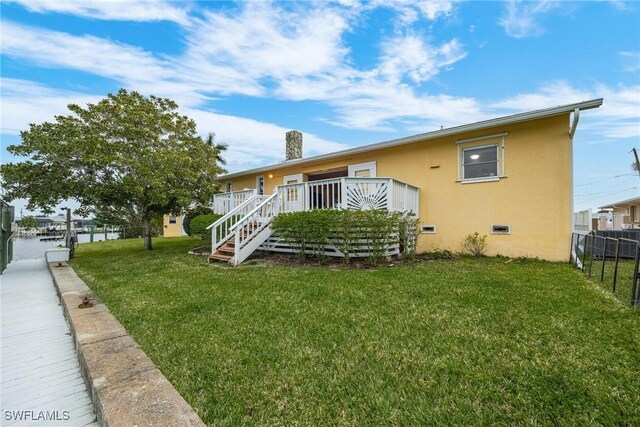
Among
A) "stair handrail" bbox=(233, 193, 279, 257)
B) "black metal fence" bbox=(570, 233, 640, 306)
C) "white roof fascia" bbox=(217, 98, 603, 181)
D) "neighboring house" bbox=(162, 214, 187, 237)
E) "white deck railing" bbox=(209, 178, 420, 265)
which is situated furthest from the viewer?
"neighboring house" bbox=(162, 214, 187, 237)

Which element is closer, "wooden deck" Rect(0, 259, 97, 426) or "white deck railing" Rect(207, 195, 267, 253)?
"wooden deck" Rect(0, 259, 97, 426)

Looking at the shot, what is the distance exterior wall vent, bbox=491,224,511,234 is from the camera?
742cm

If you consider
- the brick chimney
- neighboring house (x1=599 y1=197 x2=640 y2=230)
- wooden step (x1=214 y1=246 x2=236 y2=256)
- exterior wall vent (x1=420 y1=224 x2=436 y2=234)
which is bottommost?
wooden step (x1=214 y1=246 x2=236 y2=256)

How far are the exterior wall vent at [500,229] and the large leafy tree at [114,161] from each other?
9811 mm

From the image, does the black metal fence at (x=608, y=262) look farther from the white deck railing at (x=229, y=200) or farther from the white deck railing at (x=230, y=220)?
the white deck railing at (x=229, y=200)

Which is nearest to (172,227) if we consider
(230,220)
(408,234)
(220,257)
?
(230,220)

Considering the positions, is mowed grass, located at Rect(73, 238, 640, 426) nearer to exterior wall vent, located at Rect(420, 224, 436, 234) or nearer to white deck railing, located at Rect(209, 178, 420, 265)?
white deck railing, located at Rect(209, 178, 420, 265)

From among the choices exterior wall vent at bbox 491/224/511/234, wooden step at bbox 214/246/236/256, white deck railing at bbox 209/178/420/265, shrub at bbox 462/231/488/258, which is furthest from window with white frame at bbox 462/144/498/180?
wooden step at bbox 214/246/236/256

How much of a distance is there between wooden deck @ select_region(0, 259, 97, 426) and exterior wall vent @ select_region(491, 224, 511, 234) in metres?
8.46

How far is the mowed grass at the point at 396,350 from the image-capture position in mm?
1794

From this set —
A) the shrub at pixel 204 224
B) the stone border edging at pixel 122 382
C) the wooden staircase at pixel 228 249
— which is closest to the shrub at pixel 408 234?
the wooden staircase at pixel 228 249

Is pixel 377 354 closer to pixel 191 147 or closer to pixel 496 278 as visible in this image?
pixel 496 278

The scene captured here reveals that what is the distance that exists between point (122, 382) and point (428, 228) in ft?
26.9

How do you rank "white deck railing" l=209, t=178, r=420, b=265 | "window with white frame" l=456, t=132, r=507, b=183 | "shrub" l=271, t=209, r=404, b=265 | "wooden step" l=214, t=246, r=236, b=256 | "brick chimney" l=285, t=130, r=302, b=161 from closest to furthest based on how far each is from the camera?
"shrub" l=271, t=209, r=404, b=265
"white deck railing" l=209, t=178, r=420, b=265
"window with white frame" l=456, t=132, r=507, b=183
"wooden step" l=214, t=246, r=236, b=256
"brick chimney" l=285, t=130, r=302, b=161
